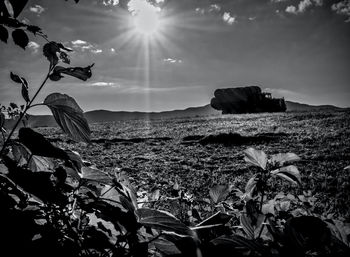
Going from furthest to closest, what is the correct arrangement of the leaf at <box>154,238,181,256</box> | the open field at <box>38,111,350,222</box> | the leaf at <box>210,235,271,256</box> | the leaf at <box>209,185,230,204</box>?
1. the open field at <box>38,111,350,222</box>
2. the leaf at <box>209,185,230,204</box>
3. the leaf at <box>154,238,181,256</box>
4. the leaf at <box>210,235,271,256</box>

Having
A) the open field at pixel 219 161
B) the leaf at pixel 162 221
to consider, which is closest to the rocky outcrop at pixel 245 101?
the open field at pixel 219 161

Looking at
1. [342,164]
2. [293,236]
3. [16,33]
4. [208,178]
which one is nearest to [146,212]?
[293,236]

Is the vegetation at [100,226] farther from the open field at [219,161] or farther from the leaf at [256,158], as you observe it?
the open field at [219,161]

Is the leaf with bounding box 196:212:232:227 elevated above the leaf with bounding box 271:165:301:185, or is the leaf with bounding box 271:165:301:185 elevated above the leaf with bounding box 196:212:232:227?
the leaf with bounding box 271:165:301:185

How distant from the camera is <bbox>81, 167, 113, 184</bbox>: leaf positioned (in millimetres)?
609

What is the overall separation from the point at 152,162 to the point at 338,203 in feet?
10.9

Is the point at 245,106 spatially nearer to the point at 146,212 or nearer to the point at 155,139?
the point at 155,139

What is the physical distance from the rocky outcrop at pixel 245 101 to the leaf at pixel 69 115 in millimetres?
33616

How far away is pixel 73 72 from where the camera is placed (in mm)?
599

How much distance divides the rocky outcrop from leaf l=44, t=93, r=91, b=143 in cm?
3362

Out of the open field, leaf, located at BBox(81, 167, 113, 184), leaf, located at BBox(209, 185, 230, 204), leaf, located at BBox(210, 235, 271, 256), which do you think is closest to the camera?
leaf, located at BBox(210, 235, 271, 256)

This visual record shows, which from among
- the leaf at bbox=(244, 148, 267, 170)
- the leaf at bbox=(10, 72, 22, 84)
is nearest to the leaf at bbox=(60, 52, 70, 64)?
the leaf at bbox=(10, 72, 22, 84)

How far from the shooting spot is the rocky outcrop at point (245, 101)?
111ft

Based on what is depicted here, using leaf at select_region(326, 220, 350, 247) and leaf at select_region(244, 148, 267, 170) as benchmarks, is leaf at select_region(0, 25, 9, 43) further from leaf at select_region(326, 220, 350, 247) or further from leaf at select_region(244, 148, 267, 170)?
leaf at select_region(326, 220, 350, 247)
